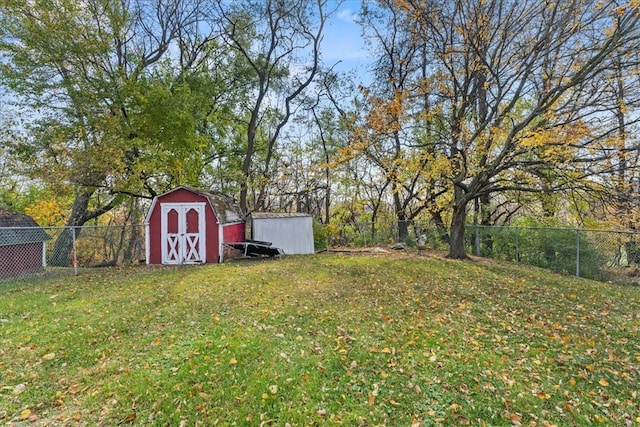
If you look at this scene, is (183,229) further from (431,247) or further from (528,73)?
(528,73)

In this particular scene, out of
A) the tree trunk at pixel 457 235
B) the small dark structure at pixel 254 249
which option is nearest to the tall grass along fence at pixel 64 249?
the small dark structure at pixel 254 249

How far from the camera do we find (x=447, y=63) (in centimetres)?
1048

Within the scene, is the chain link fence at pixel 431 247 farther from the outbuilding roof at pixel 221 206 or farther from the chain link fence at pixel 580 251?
the outbuilding roof at pixel 221 206

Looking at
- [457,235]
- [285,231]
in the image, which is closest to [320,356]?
[457,235]

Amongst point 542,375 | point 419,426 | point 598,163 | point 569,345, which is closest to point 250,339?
point 419,426

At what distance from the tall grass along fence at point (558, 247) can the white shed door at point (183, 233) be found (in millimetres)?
8878

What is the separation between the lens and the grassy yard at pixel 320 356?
2965 millimetres

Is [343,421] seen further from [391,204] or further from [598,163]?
[391,204]

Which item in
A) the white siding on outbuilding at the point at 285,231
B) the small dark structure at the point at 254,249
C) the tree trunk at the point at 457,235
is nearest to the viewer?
the tree trunk at the point at 457,235

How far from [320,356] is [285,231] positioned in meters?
9.66

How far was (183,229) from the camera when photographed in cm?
1088

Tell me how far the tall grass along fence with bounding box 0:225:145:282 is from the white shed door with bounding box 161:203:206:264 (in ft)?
3.46

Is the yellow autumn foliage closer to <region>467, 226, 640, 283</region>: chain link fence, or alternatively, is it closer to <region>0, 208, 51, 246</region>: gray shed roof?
<region>0, 208, 51, 246</region>: gray shed roof

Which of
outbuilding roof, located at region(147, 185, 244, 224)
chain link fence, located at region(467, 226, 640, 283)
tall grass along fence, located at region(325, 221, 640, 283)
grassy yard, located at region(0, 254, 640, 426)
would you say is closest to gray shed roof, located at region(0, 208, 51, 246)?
outbuilding roof, located at region(147, 185, 244, 224)
